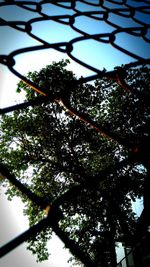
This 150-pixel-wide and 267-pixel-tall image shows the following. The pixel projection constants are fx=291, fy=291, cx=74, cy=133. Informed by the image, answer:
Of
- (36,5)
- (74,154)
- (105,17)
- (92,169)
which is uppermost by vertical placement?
(36,5)

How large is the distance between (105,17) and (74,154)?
13.8 metres

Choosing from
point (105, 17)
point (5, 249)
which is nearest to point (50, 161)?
point (105, 17)

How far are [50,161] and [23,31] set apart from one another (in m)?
14.6

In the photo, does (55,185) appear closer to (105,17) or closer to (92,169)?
(92,169)

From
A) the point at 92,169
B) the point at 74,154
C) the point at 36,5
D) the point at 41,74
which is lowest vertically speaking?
the point at 92,169

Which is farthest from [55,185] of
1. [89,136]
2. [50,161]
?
[89,136]

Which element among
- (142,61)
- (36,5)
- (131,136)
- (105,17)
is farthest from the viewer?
(131,136)

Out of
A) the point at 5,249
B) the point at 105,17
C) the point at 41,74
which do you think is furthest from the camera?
the point at 41,74

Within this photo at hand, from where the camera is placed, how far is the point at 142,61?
1828mm

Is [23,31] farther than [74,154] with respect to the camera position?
No

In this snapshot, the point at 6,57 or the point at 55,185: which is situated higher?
the point at 6,57

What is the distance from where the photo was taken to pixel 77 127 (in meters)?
16.2

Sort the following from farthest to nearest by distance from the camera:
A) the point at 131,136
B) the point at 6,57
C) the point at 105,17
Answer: the point at 131,136
the point at 105,17
the point at 6,57

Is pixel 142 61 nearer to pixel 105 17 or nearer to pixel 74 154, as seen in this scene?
pixel 105 17
